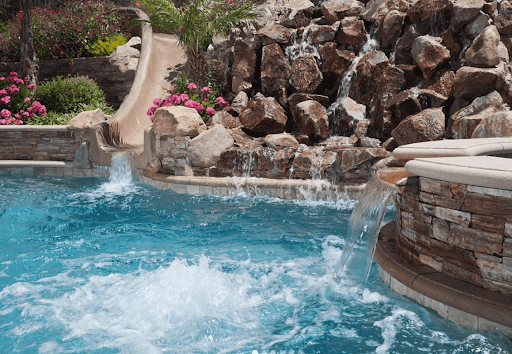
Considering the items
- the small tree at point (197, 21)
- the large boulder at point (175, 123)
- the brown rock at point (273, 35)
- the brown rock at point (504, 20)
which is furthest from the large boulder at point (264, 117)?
the brown rock at point (504, 20)

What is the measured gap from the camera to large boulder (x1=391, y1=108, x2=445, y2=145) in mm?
9648

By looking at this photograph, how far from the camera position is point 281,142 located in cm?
1055

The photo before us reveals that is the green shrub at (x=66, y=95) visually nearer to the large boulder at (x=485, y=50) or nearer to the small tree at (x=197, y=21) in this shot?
the small tree at (x=197, y=21)

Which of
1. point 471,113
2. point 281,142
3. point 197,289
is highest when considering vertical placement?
point 471,113

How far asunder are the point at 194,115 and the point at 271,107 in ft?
7.24

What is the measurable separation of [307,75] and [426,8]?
3.32m

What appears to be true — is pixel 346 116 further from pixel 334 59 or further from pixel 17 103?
pixel 17 103

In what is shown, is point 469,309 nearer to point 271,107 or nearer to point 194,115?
point 194,115

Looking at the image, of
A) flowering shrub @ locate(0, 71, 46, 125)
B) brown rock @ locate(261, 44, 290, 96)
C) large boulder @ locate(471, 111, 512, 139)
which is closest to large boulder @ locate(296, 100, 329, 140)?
brown rock @ locate(261, 44, 290, 96)

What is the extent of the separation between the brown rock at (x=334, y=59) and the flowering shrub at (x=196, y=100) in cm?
290

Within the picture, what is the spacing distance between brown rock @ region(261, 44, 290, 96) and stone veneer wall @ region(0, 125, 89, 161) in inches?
199

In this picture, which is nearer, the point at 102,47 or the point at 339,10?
the point at 339,10

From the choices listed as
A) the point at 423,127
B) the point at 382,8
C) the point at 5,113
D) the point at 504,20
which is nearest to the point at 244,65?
the point at 382,8

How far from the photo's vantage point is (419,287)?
4.55 metres
